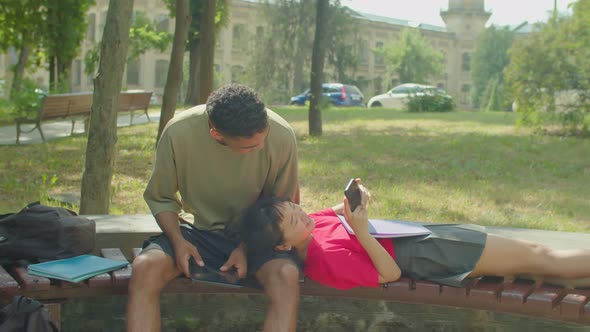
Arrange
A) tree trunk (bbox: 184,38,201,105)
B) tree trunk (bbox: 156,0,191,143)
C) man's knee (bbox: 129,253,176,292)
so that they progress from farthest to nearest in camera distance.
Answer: tree trunk (bbox: 184,38,201,105) → tree trunk (bbox: 156,0,191,143) → man's knee (bbox: 129,253,176,292)

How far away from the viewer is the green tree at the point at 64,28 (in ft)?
62.3

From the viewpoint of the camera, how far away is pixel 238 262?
3494 mm

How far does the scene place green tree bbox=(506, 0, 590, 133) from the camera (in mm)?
14344

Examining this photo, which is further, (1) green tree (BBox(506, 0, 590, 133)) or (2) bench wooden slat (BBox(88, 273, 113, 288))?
(1) green tree (BBox(506, 0, 590, 133))

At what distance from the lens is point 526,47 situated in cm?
1521

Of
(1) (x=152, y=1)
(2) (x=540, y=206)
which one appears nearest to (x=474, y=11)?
(1) (x=152, y=1)

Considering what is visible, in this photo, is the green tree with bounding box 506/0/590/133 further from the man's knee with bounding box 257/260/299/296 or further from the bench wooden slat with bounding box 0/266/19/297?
the bench wooden slat with bounding box 0/266/19/297

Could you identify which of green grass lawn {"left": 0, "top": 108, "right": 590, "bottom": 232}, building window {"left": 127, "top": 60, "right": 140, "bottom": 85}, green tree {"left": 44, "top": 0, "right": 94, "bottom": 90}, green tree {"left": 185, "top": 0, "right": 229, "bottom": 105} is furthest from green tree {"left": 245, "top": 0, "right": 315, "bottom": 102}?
green grass lawn {"left": 0, "top": 108, "right": 590, "bottom": 232}

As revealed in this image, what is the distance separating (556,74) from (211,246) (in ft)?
40.3

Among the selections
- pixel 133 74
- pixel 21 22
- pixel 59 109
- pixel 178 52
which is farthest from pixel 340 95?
pixel 178 52

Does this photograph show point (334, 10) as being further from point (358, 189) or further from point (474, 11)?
point (474, 11)

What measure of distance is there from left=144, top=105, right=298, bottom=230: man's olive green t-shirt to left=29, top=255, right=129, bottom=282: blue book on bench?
34 cm

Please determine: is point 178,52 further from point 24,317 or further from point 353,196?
point 24,317

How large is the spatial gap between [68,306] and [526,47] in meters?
13.0
